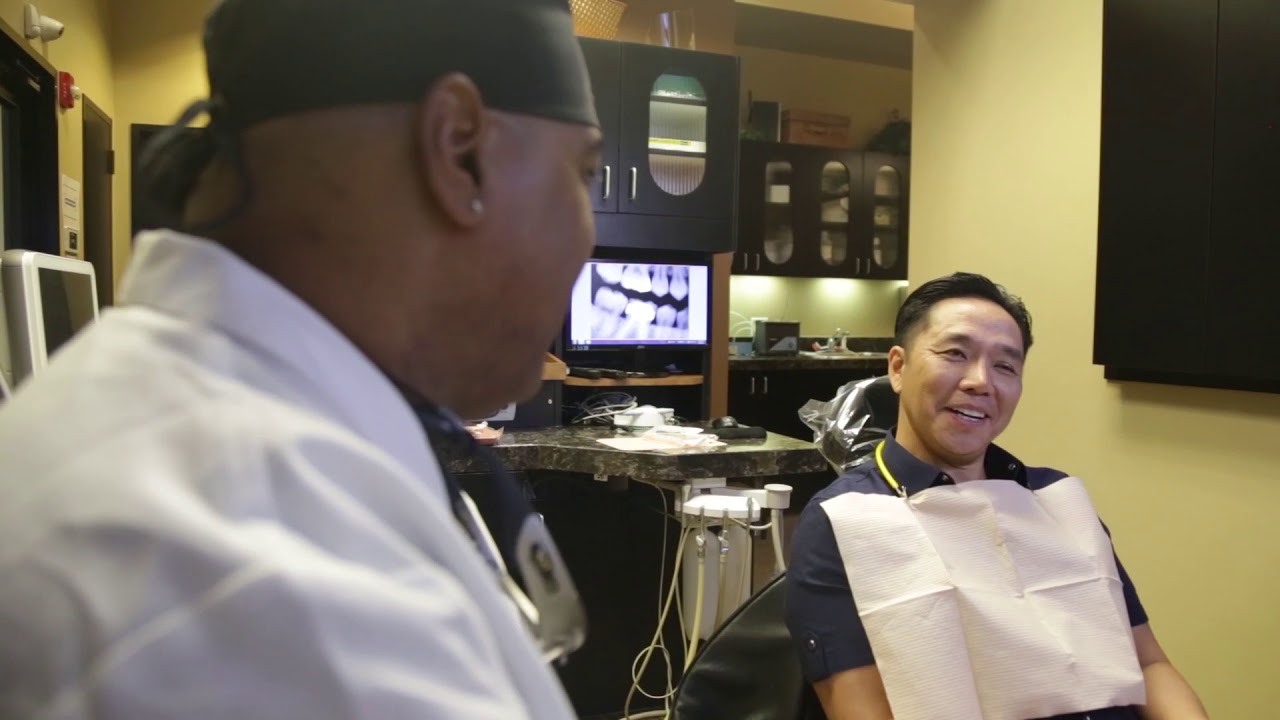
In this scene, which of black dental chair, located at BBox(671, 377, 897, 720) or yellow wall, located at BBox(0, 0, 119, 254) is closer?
black dental chair, located at BBox(671, 377, 897, 720)

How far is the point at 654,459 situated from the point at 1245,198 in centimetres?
155

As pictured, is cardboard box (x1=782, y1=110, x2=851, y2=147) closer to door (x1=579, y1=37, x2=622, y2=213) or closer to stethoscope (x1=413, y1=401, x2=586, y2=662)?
door (x1=579, y1=37, x2=622, y2=213)

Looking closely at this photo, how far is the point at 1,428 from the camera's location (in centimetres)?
38

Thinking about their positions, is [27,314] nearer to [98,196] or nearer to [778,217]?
[98,196]

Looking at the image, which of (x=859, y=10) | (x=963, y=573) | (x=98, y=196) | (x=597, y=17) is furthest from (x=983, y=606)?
(x=859, y=10)

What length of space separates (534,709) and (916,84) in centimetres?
318

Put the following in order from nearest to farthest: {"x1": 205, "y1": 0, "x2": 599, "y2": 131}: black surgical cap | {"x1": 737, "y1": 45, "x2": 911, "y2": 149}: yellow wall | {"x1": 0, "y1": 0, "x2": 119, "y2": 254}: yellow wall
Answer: {"x1": 205, "y1": 0, "x2": 599, "y2": 131}: black surgical cap → {"x1": 0, "y1": 0, "x2": 119, "y2": 254}: yellow wall → {"x1": 737, "y1": 45, "x2": 911, "y2": 149}: yellow wall

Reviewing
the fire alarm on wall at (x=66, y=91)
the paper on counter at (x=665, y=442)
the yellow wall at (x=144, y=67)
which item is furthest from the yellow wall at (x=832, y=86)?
the fire alarm on wall at (x=66, y=91)

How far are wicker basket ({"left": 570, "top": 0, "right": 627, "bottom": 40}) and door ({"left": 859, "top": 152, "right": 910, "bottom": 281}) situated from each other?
3243mm

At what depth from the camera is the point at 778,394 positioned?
223 inches

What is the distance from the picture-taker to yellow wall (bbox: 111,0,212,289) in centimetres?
407

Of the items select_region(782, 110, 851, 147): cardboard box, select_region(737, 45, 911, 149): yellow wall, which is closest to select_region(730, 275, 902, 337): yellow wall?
select_region(782, 110, 851, 147): cardboard box

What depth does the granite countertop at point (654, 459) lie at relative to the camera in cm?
246

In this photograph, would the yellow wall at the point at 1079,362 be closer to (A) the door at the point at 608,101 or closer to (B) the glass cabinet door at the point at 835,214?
(A) the door at the point at 608,101
